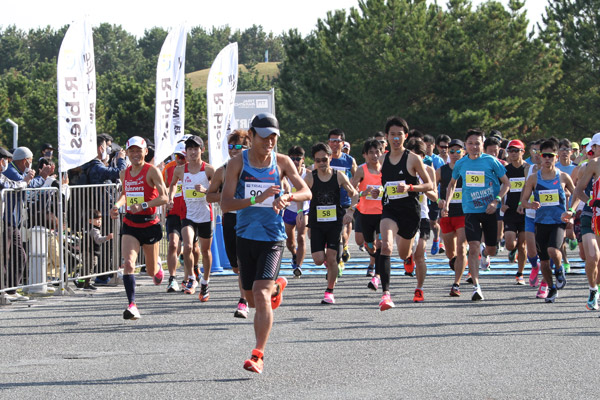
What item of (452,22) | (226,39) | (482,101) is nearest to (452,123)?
(482,101)

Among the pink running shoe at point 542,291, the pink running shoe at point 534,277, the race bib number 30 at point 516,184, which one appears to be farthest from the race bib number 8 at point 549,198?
the race bib number 30 at point 516,184

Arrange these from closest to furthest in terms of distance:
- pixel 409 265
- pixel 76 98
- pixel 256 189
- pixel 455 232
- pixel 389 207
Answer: pixel 256 189 < pixel 389 207 < pixel 455 232 < pixel 76 98 < pixel 409 265

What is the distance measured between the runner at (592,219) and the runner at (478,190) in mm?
1511

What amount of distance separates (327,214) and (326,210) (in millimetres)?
53

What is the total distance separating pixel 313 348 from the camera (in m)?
8.15

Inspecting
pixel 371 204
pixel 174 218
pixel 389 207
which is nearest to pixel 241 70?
pixel 371 204

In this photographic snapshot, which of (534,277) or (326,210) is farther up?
(326,210)

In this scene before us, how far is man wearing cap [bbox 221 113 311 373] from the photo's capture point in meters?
7.12

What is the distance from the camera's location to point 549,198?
11.5m

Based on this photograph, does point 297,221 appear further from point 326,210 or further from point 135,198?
point 135,198

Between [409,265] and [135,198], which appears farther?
[409,265]

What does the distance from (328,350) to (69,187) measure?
6.34m

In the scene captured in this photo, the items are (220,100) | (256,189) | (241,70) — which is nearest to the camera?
(256,189)

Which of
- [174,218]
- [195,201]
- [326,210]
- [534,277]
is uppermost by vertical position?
[195,201]
